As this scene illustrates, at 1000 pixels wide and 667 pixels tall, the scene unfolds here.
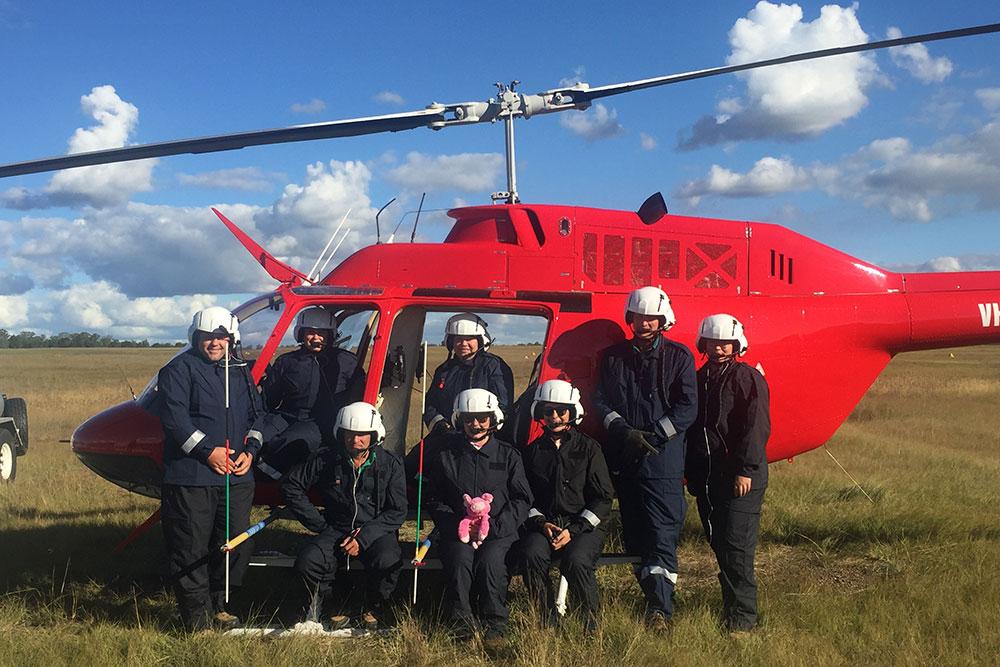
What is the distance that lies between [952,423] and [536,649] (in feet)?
55.7

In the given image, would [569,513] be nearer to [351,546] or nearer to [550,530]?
[550,530]

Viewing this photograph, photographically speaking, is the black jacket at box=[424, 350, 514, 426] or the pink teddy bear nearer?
the pink teddy bear

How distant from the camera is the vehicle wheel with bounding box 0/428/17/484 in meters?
12.1

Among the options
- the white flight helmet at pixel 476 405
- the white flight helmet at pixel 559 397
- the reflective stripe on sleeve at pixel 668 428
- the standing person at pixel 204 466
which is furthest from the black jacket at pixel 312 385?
the reflective stripe on sleeve at pixel 668 428

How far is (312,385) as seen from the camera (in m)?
6.23

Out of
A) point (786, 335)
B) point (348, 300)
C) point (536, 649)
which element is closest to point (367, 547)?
point (536, 649)

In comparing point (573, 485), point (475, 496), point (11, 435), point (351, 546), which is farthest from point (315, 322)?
point (11, 435)

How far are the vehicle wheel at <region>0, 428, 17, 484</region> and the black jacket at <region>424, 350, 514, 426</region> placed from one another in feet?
29.2

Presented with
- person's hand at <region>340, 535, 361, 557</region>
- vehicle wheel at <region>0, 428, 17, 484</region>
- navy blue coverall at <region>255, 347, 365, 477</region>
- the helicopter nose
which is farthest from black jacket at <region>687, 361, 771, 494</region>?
vehicle wheel at <region>0, 428, 17, 484</region>

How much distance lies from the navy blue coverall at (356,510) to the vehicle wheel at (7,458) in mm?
8663

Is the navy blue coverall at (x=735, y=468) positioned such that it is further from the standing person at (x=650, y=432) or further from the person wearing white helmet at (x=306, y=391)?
the person wearing white helmet at (x=306, y=391)

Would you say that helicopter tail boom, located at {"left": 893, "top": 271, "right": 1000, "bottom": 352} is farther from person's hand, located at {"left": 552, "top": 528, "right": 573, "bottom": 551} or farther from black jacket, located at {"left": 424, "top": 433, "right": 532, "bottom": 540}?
black jacket, located at {"left": 424, "top": 433, "right": 532, "bottom": 540}

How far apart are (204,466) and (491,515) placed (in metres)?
1.89

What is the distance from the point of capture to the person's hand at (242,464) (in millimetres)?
5459
